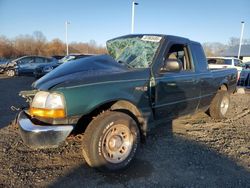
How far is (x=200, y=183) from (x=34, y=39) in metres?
59.3

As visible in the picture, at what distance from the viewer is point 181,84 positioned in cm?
464

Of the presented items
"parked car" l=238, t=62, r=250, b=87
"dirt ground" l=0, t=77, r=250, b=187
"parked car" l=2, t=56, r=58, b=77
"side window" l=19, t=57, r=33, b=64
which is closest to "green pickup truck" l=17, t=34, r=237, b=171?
"dirt ground" l=0, t=77, r=250, b=187

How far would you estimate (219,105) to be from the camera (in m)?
6.38

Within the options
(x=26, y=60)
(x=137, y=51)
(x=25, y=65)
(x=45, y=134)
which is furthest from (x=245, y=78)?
(x=26, y=60)

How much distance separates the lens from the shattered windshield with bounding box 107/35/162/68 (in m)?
4.16

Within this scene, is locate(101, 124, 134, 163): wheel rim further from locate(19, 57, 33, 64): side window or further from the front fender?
locate(19, 57, 33, 64): side window

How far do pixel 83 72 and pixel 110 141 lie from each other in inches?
41.4

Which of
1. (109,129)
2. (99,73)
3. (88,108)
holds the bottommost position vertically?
(109,129)

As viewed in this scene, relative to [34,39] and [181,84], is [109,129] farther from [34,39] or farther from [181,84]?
[34,39]

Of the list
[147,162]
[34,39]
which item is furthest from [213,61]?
[34,39]

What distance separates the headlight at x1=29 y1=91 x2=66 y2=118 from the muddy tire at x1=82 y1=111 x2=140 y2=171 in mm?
474

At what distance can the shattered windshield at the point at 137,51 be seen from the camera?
4.16 m

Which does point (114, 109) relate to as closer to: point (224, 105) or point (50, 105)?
point (50, 105)

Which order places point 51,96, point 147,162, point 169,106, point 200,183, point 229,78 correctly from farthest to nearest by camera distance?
point 229,78, point 169,106, point 147,162, point 200,183, point 51,96
